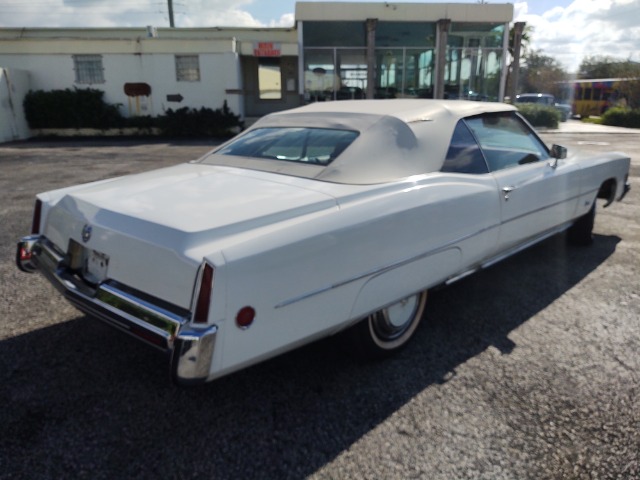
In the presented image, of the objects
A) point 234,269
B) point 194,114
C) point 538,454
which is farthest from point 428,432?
point 194,114

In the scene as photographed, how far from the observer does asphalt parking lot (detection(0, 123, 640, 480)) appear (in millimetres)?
2127

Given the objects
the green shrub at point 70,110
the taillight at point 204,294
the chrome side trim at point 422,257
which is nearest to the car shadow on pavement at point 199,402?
the chrome side trim at point 422,257

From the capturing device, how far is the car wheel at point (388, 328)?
2.74 meters

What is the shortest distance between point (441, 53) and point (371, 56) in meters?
3.08

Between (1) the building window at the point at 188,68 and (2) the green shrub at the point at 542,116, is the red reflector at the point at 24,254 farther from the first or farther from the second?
(2) the green shrub at the point at 542,116

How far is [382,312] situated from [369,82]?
20.5m

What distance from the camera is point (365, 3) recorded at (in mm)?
21188

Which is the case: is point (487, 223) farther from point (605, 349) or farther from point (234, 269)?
point (234, 269)

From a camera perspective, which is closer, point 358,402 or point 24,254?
point 358,402

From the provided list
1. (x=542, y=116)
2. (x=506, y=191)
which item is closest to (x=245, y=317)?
(x=506, y=191)

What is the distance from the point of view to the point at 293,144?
3.32m

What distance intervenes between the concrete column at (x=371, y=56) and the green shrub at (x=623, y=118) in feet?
41.8

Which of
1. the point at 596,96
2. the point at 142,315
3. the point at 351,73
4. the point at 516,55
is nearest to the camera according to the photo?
the point at 142,315

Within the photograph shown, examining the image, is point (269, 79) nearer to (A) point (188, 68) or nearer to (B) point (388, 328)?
(A) point (188, 68)
